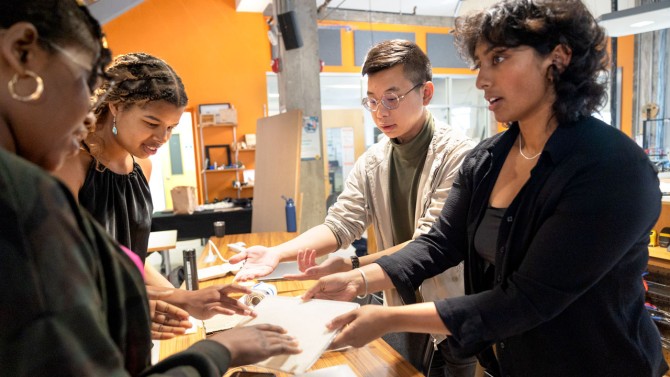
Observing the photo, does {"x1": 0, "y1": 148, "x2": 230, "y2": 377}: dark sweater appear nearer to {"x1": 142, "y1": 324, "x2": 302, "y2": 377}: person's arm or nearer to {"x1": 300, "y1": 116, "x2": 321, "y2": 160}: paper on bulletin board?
{"x1": 142, "y1": 324, "x2": 302, "y2": 377}: person's arm

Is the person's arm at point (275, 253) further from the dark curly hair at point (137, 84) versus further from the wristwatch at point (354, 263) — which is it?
the dark curly hair at point (137, 84)

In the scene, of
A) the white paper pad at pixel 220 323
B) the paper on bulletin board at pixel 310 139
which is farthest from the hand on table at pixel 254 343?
the paper on bulletin board at pixel 310 139

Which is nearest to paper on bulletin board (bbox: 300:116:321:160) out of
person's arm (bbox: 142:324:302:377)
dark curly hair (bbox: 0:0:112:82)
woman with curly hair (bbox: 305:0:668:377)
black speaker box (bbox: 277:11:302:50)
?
black speaker box (bbox: 277:11:302:50)

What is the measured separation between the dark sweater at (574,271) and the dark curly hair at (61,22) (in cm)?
92

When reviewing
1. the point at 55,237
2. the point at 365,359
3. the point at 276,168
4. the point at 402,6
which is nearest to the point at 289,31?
the point at 276,168

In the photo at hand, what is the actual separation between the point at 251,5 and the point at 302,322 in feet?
24.5

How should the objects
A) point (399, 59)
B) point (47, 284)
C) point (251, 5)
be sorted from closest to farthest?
point (47, 284), point (399, 59), point (251, 5)

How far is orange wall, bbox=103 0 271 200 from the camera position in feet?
24.6

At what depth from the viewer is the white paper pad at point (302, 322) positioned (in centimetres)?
99

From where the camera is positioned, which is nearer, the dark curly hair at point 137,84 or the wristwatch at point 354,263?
the dark curly hair at point 137,84

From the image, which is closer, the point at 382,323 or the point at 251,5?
the point at 382,323

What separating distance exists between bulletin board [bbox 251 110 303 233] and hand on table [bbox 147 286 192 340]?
8.29ft

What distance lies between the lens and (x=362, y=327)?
1.11m

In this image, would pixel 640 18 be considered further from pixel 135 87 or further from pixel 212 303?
pixel 212 303
